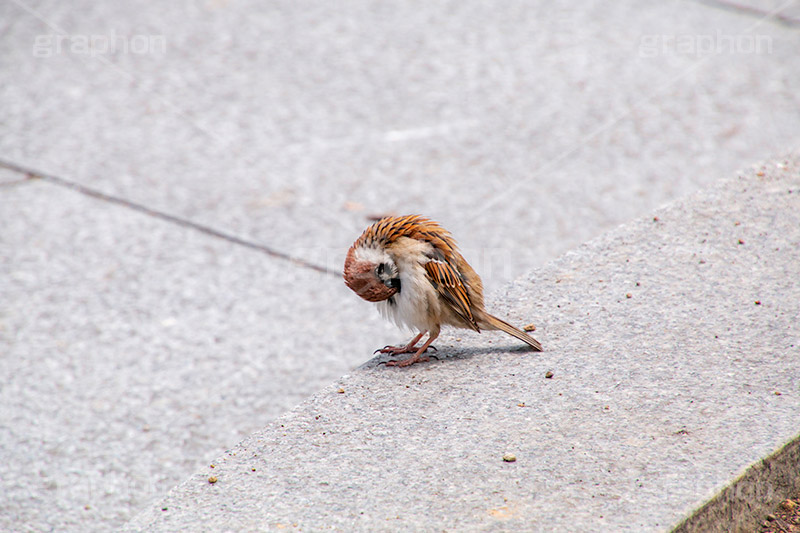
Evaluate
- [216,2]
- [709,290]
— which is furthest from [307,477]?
[216,2]

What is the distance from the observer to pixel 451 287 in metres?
3.21

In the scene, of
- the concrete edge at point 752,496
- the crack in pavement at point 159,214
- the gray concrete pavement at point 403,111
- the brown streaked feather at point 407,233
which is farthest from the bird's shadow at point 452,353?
the crack in pavement at point 159,214

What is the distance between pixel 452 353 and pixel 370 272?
43 cm

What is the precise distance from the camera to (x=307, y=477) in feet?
8.41

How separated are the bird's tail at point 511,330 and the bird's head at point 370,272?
37 cm

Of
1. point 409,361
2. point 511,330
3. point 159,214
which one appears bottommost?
point 409,361

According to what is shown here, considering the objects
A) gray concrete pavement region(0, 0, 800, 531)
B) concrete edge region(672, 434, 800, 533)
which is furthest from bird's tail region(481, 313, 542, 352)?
concrete edge region(672, 434, 800, 533)

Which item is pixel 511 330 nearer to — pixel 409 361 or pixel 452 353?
pixel 452 353

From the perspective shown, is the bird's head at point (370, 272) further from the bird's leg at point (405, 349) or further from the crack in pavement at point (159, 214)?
the crack in pavement at point (159, 214)

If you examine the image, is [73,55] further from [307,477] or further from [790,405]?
[790,405]

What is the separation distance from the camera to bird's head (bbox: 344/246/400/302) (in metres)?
3.21

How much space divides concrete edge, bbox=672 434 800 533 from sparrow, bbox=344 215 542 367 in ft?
3.24

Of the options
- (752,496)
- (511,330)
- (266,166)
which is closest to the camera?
(752,496)

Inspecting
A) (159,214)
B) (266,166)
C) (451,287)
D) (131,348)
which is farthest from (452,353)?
(266,166)
